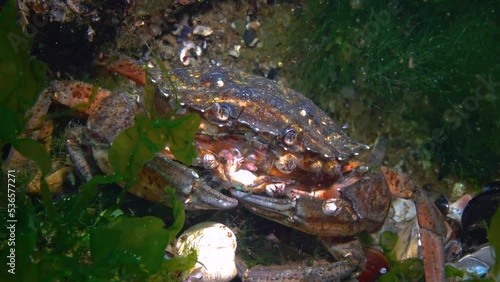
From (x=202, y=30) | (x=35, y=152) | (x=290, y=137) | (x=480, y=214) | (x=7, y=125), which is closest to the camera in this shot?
(x=7, y=125)

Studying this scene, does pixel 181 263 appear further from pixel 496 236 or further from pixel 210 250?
pixel 496 236

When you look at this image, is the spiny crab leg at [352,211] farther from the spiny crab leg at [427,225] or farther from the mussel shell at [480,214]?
the mussel shell at [480,214]

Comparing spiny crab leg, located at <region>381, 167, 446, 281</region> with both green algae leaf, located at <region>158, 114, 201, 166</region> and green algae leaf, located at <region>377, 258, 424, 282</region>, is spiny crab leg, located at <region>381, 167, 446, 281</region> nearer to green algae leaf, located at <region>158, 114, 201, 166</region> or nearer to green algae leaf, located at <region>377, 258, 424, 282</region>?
green algae leaf, located at <region>377, 258, 424, 282</region>

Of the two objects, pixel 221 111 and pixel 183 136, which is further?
pixel 221 111

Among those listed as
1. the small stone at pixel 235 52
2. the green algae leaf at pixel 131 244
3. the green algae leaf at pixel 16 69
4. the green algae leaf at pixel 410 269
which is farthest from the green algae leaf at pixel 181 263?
the small stone at pixel 235 52

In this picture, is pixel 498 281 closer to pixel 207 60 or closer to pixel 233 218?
pixel 233 218

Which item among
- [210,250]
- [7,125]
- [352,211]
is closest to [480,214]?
[352,211]
